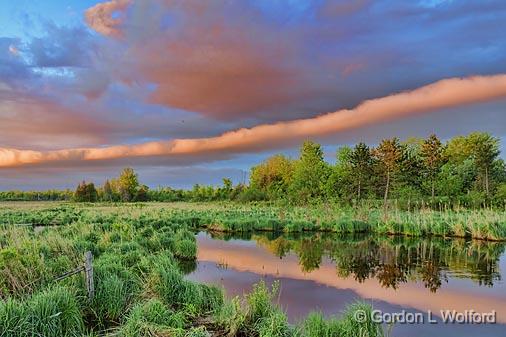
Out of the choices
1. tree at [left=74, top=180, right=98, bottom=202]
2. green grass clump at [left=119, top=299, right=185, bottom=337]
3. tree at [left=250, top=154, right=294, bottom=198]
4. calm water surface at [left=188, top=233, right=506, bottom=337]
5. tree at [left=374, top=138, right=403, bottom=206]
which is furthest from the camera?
tree at [left=74, top=180, right=98, bottom=202]

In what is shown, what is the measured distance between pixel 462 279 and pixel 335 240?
951 cm

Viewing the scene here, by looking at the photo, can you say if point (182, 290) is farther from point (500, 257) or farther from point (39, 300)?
point (500, 257)

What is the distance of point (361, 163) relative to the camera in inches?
2046

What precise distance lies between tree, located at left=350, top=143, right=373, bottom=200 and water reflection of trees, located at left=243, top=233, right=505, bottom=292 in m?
27.5

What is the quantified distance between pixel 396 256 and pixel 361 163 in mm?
35334

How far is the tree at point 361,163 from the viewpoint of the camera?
5053 centimetres

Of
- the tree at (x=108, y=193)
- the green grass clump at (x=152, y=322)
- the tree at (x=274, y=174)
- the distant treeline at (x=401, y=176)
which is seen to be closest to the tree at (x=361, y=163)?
the distant treeline at (x=401, y=176)

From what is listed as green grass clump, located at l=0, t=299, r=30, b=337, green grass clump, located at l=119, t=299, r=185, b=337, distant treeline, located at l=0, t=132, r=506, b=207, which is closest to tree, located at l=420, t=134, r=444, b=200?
distant treeline, located at l=0, t=132, r=506, b=207

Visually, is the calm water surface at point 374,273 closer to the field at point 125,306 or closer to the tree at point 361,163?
the field at point 125,306

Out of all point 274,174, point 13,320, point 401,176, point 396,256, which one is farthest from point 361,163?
point 13,320

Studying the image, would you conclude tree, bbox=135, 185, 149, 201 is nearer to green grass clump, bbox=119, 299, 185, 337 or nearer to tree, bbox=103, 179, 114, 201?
tree, bbox=103, 179, 114, 201

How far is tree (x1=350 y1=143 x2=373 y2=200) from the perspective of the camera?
5053 cm

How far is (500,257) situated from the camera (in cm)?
1708

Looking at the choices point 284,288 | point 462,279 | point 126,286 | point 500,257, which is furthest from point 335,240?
point 126,286
